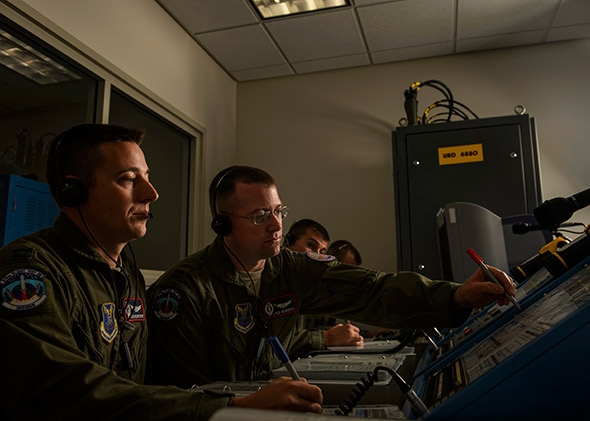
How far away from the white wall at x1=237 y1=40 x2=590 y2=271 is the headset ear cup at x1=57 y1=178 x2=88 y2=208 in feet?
8.02

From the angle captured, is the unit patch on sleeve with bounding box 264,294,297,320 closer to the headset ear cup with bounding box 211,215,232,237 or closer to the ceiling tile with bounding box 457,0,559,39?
the headset ear cup with bounding box 211,215,232,237

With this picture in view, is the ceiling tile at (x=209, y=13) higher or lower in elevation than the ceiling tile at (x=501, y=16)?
higher

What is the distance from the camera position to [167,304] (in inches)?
47.9

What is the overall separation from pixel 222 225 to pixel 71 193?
51 cm

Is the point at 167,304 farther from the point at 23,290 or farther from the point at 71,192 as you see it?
the point at 23,290

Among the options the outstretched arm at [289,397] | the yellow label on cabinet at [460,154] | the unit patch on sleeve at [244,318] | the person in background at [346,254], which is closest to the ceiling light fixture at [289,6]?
the yellow label on cabinet at [460,154]

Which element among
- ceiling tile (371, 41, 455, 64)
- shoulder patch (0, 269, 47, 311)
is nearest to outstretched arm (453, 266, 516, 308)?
shoulder patch (0, 269, 47, 311)

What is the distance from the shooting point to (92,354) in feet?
2.91

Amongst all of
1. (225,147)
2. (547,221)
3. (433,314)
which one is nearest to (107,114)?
(225,147)

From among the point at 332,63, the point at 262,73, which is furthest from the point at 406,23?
the point at 262,73

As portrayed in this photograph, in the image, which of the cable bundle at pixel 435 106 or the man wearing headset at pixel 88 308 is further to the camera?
the cable bundle at pixel 435 106

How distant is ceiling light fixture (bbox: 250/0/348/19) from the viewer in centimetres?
274

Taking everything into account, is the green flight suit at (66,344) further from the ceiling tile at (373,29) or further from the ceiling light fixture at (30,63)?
the ceiling tile at (373,29)

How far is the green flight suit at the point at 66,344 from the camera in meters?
0.63
